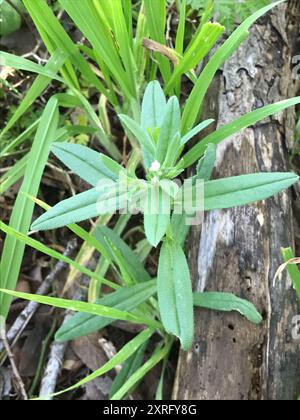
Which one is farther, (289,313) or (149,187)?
(289,313)

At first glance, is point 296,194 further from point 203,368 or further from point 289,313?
point 203,368

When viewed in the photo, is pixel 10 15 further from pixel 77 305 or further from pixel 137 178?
pixel 77 305

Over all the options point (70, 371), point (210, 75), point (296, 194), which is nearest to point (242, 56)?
point (210, 75)

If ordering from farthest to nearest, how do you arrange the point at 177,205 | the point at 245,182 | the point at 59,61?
the point at 59,61 → the point at 177,205 → the point at 245,182

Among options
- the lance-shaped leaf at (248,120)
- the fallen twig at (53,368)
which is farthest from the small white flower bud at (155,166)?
the fallen twig at (53,368)

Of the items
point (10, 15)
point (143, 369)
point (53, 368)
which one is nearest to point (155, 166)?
point (143, 369)
